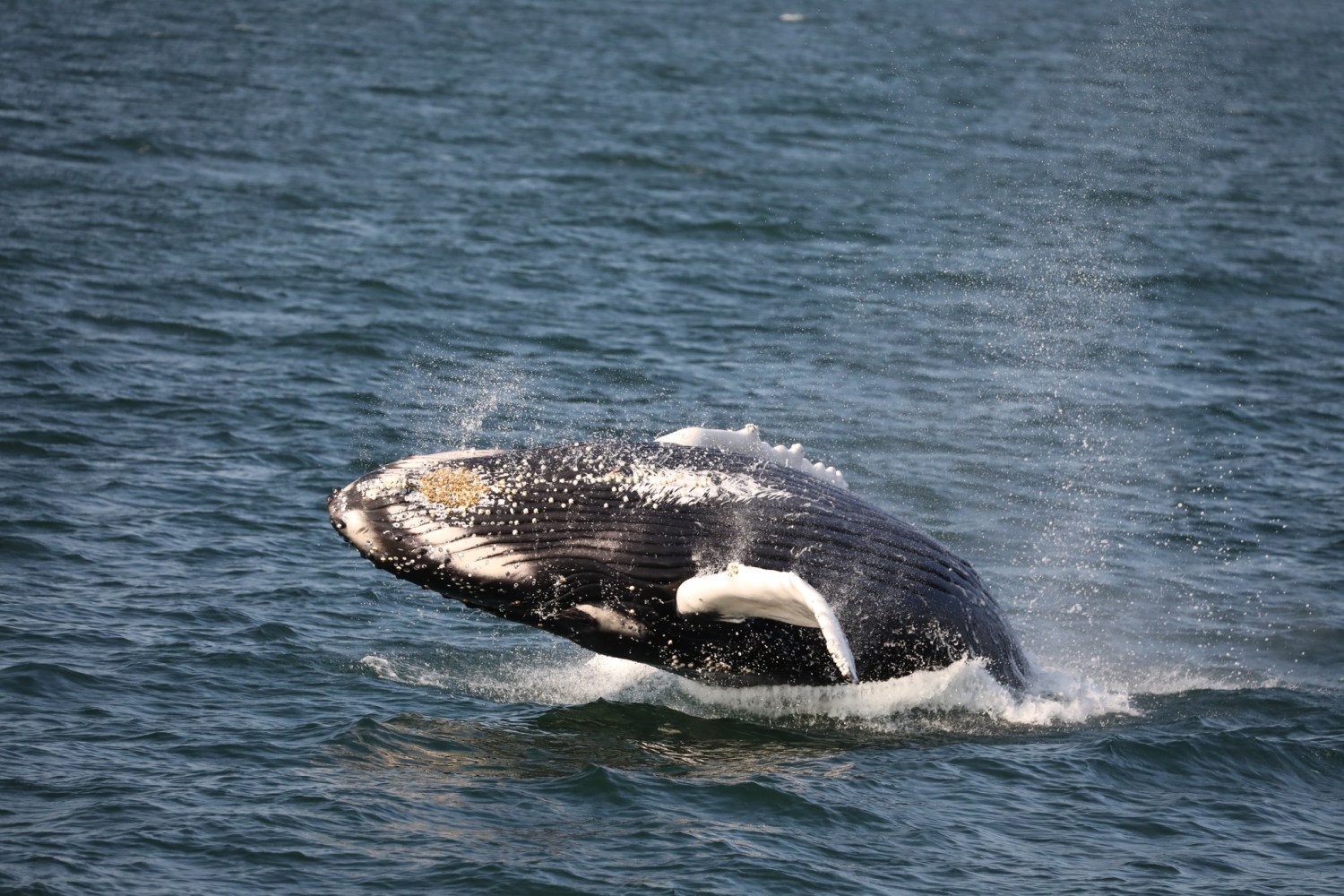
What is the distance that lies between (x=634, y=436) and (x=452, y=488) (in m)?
9.39

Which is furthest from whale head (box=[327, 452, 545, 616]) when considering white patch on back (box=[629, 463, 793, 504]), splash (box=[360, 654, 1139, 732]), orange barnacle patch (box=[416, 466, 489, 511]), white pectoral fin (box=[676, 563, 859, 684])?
splash (box=[360, 654, 1139, 732])

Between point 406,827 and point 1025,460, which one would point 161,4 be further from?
point 406,827

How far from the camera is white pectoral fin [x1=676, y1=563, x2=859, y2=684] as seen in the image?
13.6 meters

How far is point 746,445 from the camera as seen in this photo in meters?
16.9

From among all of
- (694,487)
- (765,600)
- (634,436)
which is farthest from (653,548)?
(634,436)

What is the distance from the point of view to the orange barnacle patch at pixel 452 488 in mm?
16047

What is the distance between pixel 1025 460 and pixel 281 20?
4786 cm

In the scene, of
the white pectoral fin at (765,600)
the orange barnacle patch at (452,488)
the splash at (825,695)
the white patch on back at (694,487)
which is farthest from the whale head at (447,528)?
the splash at (825,695)

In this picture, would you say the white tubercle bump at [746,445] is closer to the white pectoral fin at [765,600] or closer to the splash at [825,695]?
the white pectoral fin at [765,600]

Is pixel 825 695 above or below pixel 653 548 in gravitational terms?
below

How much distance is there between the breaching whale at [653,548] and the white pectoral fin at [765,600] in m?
0.39

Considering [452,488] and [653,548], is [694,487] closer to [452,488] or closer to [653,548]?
[653,548]

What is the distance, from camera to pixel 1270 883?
14.2 metres

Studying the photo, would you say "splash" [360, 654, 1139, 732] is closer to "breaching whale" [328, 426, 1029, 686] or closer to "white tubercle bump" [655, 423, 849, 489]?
"breaching whale" [328, 426, 1029, 686]
